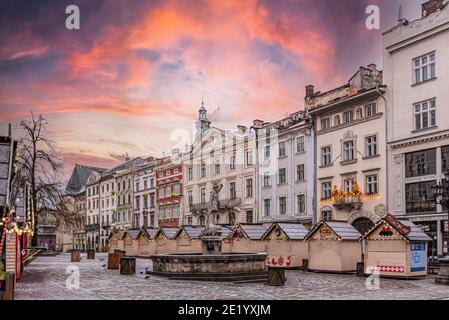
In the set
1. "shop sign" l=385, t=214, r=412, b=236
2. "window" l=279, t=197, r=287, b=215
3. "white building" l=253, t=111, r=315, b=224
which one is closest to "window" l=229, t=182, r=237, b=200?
"white building" l=253, t=111, r=315, b=224

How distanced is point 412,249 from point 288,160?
21827 millimetres

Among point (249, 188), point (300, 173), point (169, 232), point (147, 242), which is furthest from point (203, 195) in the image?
point (300, 173)

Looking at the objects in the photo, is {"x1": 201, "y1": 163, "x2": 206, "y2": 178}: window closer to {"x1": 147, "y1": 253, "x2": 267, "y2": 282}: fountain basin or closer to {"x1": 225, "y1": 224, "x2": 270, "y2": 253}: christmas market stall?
{"x1": 225, "y1": 224, "x2": 270, "y2": 253}: christmas market stall

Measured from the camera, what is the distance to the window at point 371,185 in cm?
3734

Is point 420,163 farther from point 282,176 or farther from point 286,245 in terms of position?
point 282,176

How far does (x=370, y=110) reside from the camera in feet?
125

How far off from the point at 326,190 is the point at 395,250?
1689 cm

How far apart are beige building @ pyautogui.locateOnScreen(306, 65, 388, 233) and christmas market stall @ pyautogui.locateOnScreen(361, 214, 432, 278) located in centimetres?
1104

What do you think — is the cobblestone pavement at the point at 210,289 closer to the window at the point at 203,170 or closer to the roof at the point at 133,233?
the roof at the point at 133,233

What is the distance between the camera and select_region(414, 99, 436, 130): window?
33.8 m

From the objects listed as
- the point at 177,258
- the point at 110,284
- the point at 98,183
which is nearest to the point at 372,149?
the point at 177,258

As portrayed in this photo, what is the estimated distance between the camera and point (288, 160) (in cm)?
4575

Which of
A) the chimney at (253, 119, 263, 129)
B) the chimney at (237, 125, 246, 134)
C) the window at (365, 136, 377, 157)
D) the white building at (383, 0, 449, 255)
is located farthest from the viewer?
the chimney at (237, 125, 246, 134)

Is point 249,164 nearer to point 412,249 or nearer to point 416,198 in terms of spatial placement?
point 416,198
